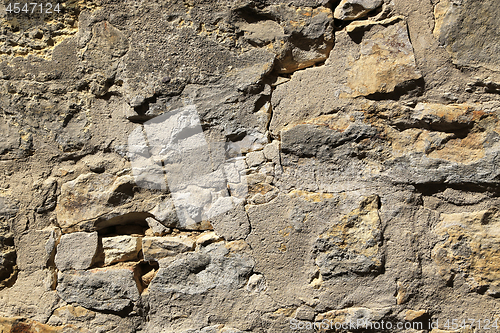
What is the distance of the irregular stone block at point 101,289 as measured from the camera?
130cm

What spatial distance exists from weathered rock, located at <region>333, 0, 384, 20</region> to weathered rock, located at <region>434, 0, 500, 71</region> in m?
0.21

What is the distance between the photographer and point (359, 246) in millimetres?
1172

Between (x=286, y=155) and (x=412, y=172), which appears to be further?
(x=286, y=155)

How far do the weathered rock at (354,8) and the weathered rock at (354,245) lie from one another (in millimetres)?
650

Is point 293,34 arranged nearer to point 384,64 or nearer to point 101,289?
point 384,64

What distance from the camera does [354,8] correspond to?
3.97 feet

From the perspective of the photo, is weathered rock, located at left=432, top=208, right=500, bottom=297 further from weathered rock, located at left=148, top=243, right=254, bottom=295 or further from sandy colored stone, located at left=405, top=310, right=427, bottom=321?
weathered rock, located at left=148, top=243, right=254, bottom=295

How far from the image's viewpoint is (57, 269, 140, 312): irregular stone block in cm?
130

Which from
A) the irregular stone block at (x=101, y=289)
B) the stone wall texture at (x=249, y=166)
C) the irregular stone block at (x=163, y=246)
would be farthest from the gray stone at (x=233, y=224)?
the irregular stone block at (x=101, y=289)

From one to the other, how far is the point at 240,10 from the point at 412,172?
0.85 m

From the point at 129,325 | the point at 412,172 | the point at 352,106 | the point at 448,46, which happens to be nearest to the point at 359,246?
the point at 412,172

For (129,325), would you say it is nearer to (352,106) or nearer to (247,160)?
(247,160)

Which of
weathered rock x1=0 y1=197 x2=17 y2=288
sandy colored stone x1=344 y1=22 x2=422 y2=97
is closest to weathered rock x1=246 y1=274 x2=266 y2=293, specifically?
sandy colored stone x1=344 y1=22 x2=422 y2=97

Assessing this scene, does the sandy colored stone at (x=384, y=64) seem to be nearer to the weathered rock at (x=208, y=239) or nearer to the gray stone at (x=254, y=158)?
the gray stone at (x=254, y=158)
